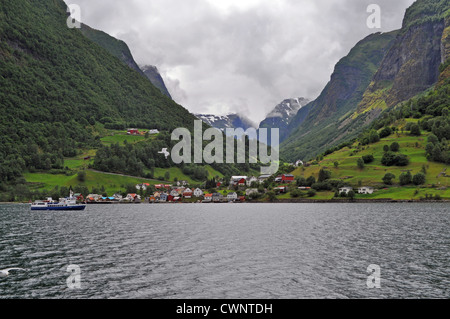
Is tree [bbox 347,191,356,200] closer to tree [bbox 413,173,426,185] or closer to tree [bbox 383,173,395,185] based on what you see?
tree [bbox 383,173,395,185]

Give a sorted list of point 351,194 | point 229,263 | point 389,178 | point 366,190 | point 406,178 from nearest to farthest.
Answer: point 229,263 < point 406,178 < point 351,194 < point 389,178 < point 366,190

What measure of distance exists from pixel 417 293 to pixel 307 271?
12.5 metres

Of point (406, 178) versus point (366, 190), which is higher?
point (406, 178)

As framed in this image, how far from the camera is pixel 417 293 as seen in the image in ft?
120

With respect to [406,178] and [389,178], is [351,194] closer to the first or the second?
[389,178]

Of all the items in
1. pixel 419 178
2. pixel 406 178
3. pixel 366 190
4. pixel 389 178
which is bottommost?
pixel 366 190

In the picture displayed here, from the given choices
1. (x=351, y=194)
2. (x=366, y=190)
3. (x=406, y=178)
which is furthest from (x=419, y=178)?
(x=351, y=194)

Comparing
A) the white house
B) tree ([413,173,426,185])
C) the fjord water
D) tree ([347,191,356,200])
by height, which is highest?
tree ([413,173,426,185])

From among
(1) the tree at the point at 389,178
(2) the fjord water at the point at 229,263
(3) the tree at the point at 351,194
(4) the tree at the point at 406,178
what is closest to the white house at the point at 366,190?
(3) the tree at the point at 351,194

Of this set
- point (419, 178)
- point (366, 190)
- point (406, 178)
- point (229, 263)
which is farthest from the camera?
point (366, 190)

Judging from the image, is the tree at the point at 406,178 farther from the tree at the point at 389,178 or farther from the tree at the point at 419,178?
the tree at the point at 389,178

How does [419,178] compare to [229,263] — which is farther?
[419,178]

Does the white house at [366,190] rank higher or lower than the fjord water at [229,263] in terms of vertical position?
higher

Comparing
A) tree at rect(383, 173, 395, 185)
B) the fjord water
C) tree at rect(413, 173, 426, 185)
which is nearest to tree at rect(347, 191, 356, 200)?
tree at rect(383, 173, 395, 185)
